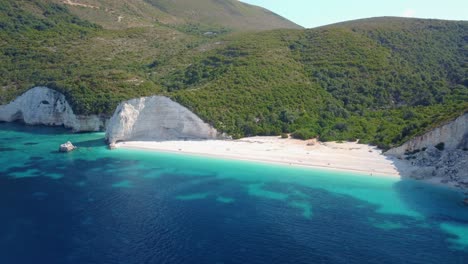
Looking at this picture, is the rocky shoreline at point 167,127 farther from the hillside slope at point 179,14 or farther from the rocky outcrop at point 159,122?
the hillside slope at point 179,14

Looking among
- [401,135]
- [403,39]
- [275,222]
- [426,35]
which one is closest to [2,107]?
[275,222]

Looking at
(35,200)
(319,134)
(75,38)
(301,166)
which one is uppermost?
(75,38)

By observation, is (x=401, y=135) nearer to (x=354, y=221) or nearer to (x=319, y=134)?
(x=319, y=134)

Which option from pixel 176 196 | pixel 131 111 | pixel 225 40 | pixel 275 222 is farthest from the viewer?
pixel 225 40

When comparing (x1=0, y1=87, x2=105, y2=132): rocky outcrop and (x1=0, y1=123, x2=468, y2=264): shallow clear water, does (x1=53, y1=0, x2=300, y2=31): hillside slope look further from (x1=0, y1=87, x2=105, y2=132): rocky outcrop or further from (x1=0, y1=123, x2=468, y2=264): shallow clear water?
(x1=0, y1=123, x2=468, y2=264): shallow clear water

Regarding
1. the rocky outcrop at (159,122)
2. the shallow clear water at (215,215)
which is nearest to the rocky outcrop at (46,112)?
the rocky outcrop at (159,122)

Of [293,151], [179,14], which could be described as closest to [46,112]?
[293,151]

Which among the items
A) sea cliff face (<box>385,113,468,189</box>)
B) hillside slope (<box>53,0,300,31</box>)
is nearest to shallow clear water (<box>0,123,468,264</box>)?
sea cliff face (<box>385,113,468,189</box>)

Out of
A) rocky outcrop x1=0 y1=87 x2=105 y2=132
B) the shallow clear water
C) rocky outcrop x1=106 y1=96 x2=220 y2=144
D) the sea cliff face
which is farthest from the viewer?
rocky outcrop x1=0 y1=87 x2=105 y2=132
